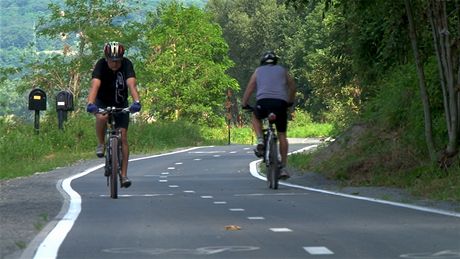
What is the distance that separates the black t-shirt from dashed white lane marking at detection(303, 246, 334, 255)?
6088 millimetres

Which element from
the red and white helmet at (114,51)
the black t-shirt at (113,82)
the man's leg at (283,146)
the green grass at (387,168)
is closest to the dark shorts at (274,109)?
the man's leg at (283,146)

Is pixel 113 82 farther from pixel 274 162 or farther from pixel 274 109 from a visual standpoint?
pixel 274 162

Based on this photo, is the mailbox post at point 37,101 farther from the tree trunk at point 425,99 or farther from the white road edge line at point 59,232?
the tree trunk at point 425,99

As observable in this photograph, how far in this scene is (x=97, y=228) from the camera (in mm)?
10156

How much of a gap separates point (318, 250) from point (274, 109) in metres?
7.76

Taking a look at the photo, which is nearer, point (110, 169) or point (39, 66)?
point (110, 169)

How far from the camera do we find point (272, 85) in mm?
15805

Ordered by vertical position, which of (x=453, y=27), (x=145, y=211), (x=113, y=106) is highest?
(x=453, y=27)

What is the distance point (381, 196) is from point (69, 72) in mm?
63847

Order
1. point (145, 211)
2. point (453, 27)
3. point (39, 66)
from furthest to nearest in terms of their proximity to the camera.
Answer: point (39, 66)
point (453, 27)
point (145, 211)

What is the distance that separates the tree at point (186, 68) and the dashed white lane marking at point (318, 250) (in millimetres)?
78319

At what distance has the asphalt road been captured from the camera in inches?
323

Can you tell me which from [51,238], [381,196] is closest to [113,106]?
[381,196]

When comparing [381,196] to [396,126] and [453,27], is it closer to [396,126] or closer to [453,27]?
[453,27]
